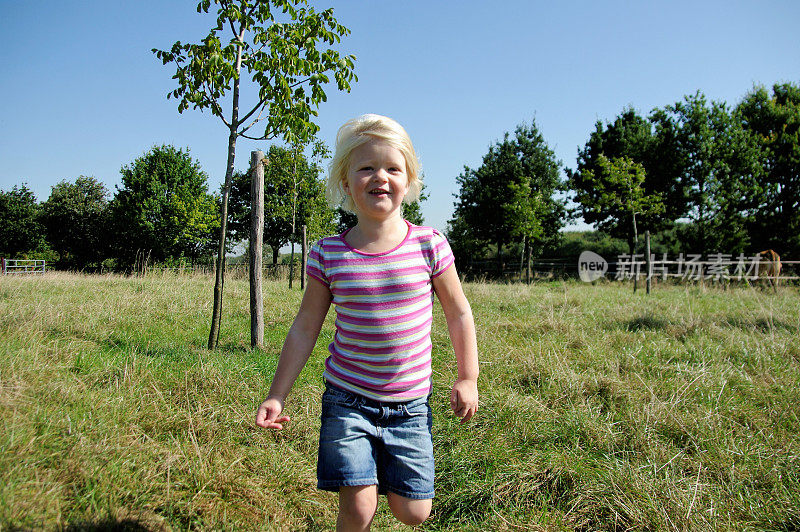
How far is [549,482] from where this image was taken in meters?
2.45

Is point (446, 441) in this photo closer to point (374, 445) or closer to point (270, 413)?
point (374, 445)

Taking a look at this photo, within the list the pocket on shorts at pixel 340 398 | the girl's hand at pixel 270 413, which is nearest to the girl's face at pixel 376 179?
the pocket on shorts at pixel 340 398

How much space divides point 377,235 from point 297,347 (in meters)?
0.53

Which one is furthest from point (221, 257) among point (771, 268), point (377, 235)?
point (771, 268)

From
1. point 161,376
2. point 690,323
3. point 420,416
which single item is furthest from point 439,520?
point 690,323

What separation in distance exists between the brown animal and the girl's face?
16.4 metres

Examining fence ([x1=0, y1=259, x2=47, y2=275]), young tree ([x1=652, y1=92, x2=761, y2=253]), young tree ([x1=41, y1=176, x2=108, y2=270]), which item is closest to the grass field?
young tree ([x1=652, y1=92, x2=761, y2=253])

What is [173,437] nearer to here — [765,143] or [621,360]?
[621,360]

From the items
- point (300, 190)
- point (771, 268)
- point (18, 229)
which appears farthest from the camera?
point (18, 229)

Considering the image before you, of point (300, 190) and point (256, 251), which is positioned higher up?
point (300, 190)

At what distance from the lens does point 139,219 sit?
2898 centimetres

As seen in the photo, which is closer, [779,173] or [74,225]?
[779,173]

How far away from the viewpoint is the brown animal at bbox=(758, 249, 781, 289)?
1493 cm

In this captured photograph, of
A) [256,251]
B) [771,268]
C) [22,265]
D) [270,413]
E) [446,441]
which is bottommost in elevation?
[446,441]
